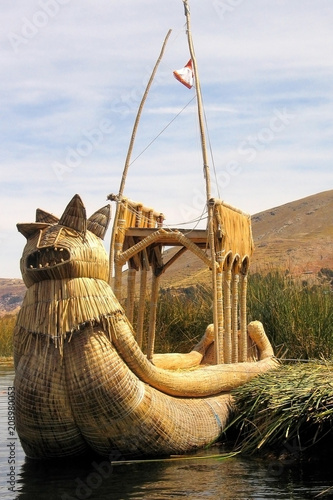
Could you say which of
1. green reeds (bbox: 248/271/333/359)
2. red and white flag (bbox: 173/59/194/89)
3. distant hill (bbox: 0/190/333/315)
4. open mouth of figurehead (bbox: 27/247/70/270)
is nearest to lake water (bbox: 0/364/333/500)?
open mouth of figurehead (bbox: 27/247/70/270)

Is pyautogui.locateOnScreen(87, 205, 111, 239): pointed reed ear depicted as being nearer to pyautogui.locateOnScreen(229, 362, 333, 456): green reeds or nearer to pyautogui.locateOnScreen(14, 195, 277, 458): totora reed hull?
pyautogui.locateOnScreen(14, 195, 277, 458): totora reed hull

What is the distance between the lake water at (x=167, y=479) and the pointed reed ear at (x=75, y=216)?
244 cm

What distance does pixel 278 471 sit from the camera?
29.1 ft

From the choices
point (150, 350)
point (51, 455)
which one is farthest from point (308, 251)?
point (51, 455)

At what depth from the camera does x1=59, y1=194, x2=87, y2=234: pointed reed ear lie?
8.45 meters

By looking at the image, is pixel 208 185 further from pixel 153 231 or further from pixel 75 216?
pixel 75 216

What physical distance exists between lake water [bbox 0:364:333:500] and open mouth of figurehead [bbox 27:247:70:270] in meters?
2.08

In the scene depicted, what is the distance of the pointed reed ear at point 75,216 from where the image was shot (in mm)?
8445

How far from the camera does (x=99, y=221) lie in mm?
8844

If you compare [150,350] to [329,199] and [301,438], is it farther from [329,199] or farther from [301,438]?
[329,199]

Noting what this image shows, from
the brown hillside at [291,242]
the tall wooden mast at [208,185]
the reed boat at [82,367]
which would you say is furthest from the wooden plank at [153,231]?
the brown hillside at [291,242]

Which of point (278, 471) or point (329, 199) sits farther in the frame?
point (329, 199)

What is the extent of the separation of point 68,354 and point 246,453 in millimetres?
2667

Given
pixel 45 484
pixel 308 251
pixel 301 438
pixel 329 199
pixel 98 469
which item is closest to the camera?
pixel 45 484
